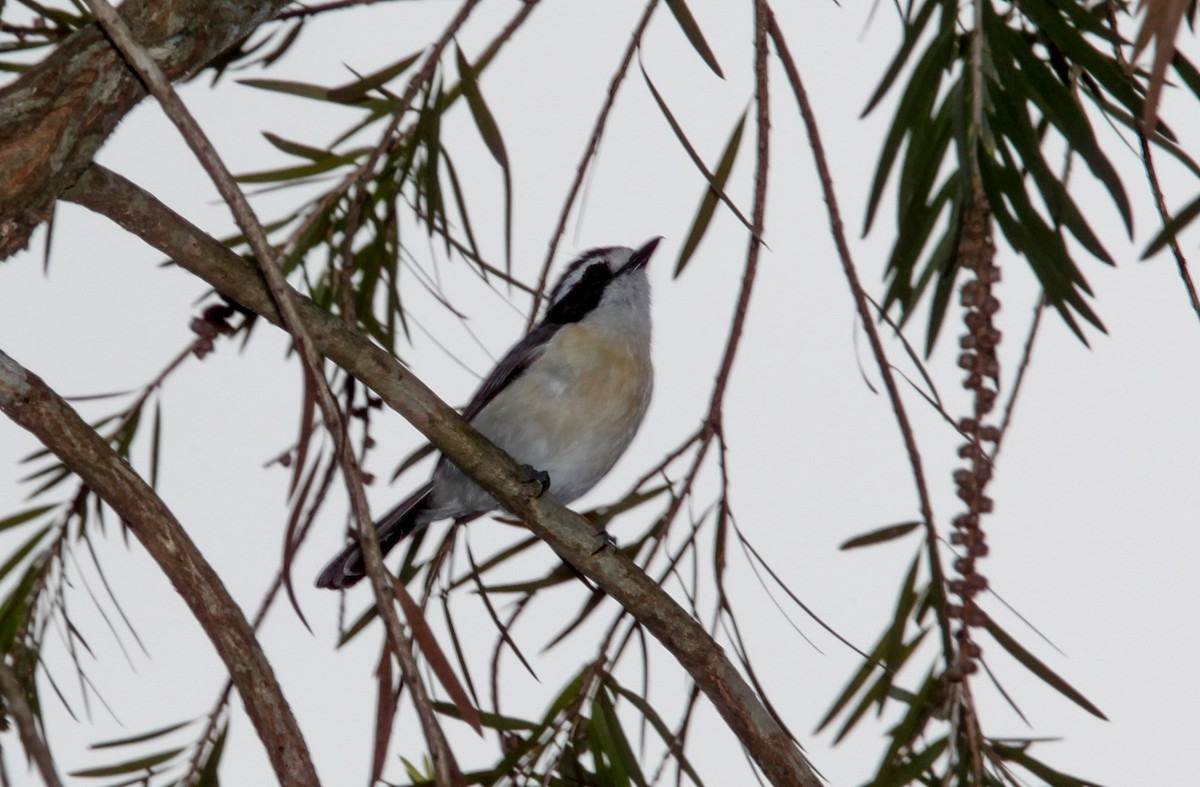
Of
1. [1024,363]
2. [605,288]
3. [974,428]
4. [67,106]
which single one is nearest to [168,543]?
[67,106]

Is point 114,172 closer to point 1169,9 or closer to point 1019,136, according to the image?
point 1019,136

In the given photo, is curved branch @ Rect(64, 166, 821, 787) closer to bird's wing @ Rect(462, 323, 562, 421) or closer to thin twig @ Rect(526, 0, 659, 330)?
thin twig @ Rect(526, 0, 659, 330)

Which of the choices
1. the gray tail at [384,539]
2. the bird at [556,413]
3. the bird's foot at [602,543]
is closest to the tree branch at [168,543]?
the bird's foot at [602,543]

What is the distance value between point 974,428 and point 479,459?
0.73m

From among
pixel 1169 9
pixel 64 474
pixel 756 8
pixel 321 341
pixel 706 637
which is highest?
pixel 64 474

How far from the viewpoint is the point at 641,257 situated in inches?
165

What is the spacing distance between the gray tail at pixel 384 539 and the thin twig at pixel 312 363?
6.63ft

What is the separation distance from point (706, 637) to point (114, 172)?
1.08m

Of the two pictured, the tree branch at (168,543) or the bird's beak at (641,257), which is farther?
the bird's beak at (641,257)

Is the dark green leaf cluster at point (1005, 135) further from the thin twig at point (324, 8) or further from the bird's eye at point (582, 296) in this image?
the bird's eye at point (582, 296)

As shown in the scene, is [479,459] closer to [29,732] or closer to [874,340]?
[874,340]

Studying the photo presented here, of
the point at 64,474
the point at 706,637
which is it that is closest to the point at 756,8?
the point at 706,637

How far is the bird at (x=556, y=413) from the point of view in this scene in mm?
3627

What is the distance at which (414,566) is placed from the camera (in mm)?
2891
